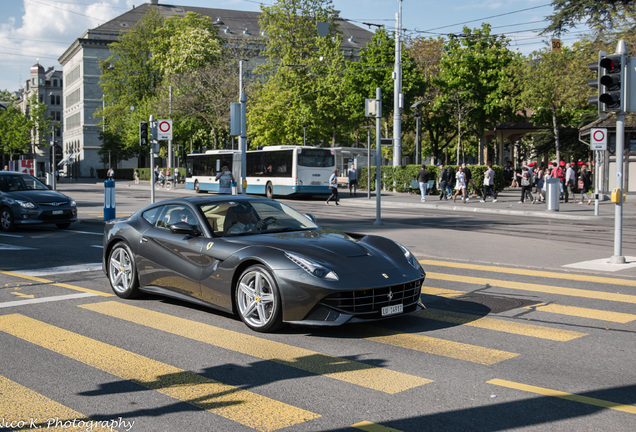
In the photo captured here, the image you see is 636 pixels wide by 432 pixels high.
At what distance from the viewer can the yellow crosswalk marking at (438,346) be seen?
550 cm

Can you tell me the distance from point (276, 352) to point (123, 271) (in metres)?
3.25

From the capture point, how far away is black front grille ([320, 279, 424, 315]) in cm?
604

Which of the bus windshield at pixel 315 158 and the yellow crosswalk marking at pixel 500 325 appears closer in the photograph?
the yellow crosswalk marking at pixel 500 325

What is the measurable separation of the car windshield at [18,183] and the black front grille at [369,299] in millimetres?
14402

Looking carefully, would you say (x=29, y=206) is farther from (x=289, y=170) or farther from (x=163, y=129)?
(x=289, y=170)

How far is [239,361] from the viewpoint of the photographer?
17.8 ft

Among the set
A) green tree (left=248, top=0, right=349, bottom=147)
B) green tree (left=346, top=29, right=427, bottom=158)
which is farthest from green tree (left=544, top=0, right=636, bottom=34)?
green tree (left=248, top=0, right=349, bottom=147)

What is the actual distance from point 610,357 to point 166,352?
364 centimetres

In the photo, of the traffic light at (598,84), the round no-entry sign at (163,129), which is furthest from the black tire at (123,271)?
the round no-entry sign at (163,129)

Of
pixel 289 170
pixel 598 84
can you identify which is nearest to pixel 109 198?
pixel 598 84

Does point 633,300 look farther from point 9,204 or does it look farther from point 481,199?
point 481,199

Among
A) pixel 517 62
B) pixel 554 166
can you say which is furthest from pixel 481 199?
pixel 517 62

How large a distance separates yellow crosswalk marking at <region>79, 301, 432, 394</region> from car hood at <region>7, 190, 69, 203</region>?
35.0 ft

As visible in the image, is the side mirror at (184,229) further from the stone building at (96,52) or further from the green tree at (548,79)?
the stone building at (96,52)
